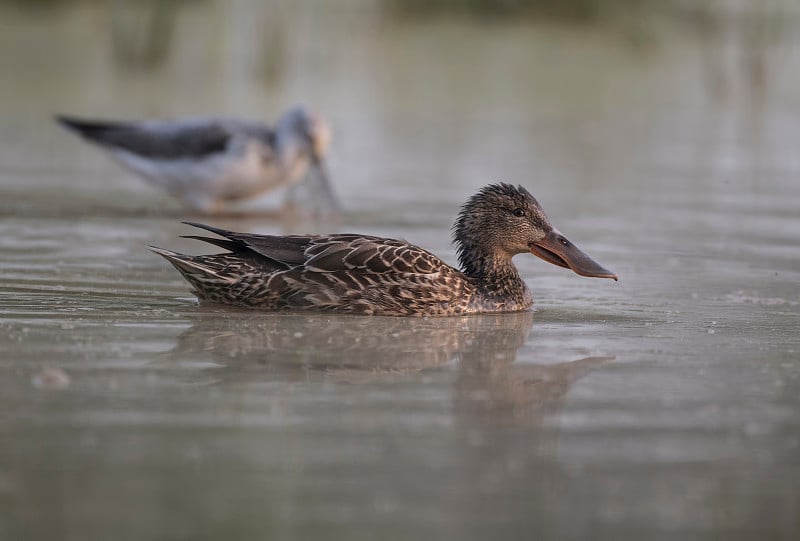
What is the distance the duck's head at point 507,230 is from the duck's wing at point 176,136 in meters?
A: 4.28

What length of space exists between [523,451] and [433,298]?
2.63 metres

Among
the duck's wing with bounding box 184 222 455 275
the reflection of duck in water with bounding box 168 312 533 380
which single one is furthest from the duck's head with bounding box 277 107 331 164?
the reflection of duck in water with bounding box 168 312 533 380

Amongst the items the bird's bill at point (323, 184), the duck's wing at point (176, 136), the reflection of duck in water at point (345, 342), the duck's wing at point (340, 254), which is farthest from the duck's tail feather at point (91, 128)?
the reflection of duck in water at point (345, 342)

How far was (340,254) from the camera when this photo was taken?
7438 mm

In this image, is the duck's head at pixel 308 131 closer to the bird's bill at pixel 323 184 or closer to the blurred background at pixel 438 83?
the bird's bill at pixel 323 184

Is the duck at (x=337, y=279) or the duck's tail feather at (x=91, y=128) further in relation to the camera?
the duck's tail feather at (x=91, y=128)

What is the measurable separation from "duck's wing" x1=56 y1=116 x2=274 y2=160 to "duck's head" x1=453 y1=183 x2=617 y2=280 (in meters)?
4.28

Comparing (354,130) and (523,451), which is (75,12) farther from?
(523,451)

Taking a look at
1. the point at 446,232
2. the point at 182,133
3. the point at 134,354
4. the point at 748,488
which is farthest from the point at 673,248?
the point at 748,488

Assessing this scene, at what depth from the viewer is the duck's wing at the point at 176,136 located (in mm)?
11852

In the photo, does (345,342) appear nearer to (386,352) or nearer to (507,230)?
(386,352)

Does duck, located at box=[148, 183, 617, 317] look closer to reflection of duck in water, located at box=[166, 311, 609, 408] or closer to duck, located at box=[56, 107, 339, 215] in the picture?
reflection of duck in water, located at box=[166, 311, 609, 408]

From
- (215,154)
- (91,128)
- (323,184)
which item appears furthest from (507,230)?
(91,128)

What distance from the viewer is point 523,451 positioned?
4.88 metres
